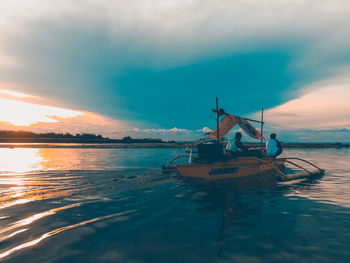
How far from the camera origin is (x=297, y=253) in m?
4.14

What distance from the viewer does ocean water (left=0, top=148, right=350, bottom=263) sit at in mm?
4031

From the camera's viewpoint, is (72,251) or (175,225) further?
(175,225)

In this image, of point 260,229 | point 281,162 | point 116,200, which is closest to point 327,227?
point 260,229

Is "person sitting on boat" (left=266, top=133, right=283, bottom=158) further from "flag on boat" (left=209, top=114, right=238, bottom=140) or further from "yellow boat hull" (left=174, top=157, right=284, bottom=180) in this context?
"flag on boat" (left=209, top=114, right=238, bottom=140)

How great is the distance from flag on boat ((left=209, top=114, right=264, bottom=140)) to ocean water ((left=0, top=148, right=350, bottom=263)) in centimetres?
874

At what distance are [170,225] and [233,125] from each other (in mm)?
14153

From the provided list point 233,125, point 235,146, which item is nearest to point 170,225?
point 235,146

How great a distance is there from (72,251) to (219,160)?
31.5ft

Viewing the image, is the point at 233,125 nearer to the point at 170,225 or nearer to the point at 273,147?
the point at 273,147

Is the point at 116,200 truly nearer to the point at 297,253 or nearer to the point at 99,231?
the point at 99,231

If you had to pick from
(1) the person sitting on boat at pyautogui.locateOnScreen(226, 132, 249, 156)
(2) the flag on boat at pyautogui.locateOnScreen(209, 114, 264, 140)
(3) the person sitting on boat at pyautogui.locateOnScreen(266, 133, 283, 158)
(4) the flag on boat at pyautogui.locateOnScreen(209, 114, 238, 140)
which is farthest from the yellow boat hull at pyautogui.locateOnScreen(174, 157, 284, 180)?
(4) the flag on boat at pyautogui.locateOnScreen(209, 114, 238, 140)

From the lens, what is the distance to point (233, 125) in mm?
17703

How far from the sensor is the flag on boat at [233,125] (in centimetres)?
1734

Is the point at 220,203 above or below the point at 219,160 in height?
below
